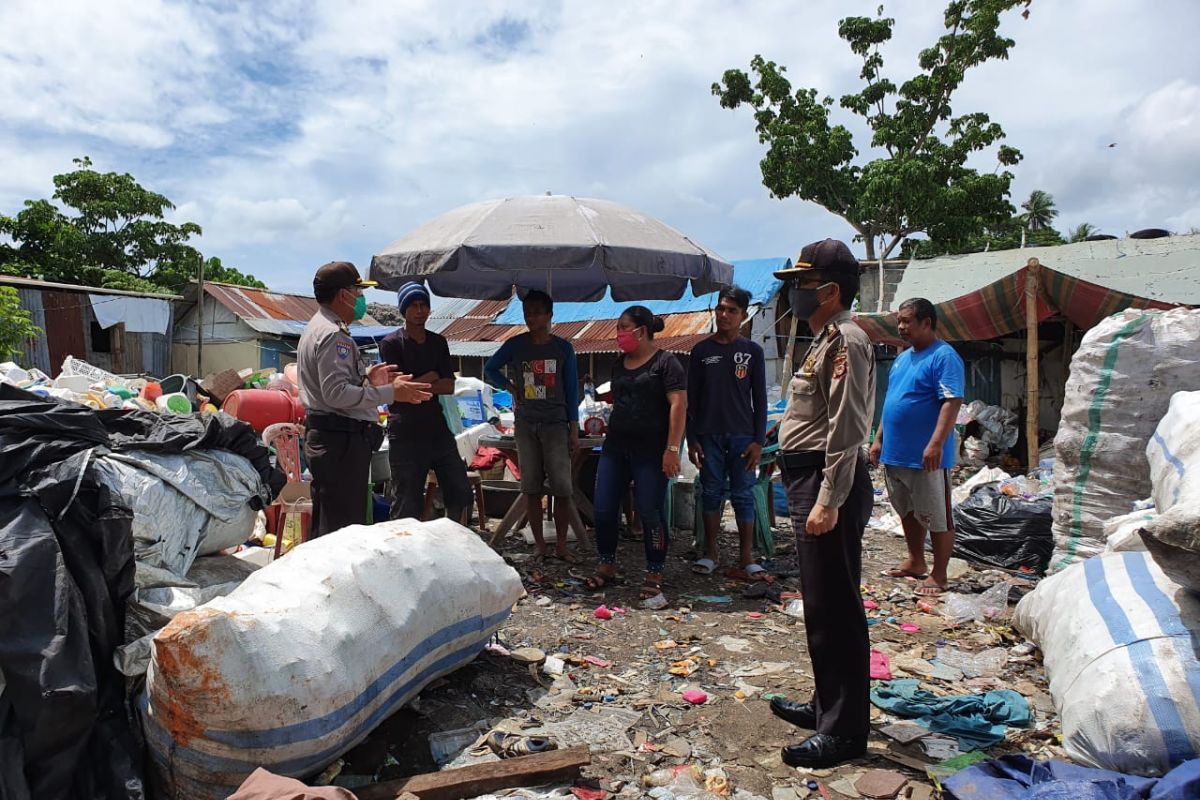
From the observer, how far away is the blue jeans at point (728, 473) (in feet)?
17.2

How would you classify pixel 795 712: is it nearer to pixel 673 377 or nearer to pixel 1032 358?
pixel 673 377

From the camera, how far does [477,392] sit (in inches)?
409

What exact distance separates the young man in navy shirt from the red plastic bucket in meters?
4.87

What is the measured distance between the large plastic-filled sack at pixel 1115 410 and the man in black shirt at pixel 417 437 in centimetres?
373

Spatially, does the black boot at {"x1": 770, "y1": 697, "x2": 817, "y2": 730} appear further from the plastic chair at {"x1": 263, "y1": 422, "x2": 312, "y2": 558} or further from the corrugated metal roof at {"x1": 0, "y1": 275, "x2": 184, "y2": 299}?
the corrugated metal roof at {"x1": 0, "y1": 275, "x2": 184, "y2": 299}

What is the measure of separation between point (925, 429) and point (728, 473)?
52.1 inches

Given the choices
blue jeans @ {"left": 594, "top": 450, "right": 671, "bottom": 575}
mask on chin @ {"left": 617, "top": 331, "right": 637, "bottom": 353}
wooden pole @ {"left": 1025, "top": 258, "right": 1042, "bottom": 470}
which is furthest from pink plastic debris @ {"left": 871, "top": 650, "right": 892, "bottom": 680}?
wooden pole @ {"left": 1025, "top": 258, "right": 1042, "bottom": 470}

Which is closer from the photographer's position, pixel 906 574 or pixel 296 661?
pixel 296 661

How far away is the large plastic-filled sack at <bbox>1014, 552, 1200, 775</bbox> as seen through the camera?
2297mm

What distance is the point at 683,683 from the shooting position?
3566 mm

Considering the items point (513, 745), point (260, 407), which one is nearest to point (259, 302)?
point (260, 407)

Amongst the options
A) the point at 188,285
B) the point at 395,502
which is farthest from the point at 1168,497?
the point at 188,285

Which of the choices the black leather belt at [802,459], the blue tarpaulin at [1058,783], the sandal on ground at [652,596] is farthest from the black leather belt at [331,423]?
the blue tarpaulin at [1058,783]

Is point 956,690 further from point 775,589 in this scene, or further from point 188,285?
point 188,285
